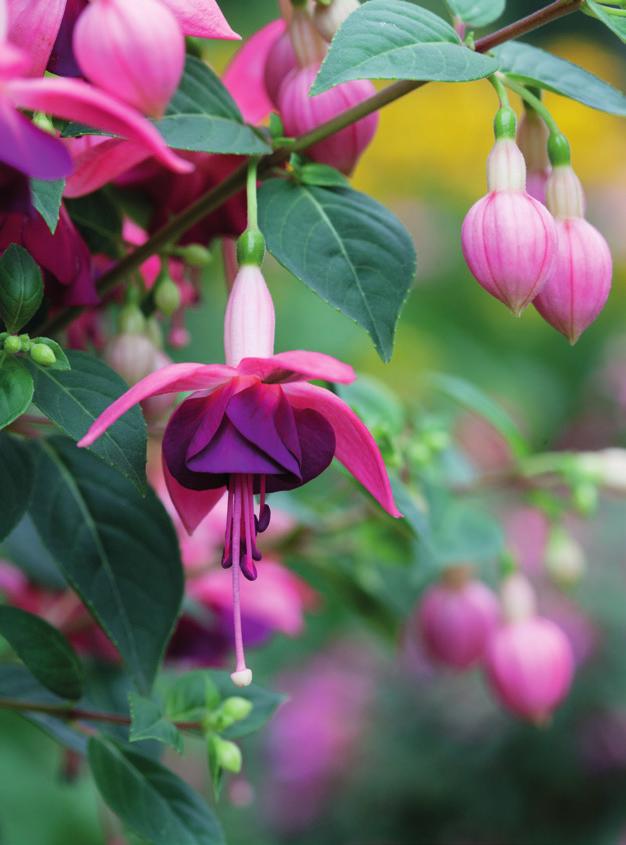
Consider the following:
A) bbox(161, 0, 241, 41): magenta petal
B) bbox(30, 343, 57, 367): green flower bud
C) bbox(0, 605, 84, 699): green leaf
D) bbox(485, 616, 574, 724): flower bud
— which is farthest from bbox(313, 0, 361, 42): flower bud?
bbox(485, 616, 574, 724): flower bud

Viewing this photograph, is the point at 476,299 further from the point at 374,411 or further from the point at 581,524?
the point at 374,411

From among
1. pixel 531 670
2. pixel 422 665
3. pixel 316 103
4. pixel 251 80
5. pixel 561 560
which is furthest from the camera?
pixel 422 665

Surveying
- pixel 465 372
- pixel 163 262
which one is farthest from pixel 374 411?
pixel 465 372

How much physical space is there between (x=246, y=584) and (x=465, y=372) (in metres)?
1.85

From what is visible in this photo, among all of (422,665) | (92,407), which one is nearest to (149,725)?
(92,407)

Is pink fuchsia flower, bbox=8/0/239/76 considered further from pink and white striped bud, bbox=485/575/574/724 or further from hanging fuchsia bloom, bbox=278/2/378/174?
pink and white striped bud, bbox=485/575/574/724

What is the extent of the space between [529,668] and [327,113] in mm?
540

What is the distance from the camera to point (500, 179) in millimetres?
500

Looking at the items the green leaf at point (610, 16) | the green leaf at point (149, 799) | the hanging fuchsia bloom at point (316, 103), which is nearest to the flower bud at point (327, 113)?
the hanging fuchsia bloom at point (316, 103)

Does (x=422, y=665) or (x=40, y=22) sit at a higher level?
(x=40, y=22)

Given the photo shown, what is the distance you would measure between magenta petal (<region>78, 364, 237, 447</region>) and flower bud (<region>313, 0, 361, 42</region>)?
8.0 inches

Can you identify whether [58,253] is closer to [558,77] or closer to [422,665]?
[558,77]

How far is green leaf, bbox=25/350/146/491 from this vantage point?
48 centimetres

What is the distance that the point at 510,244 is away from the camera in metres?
0.47
